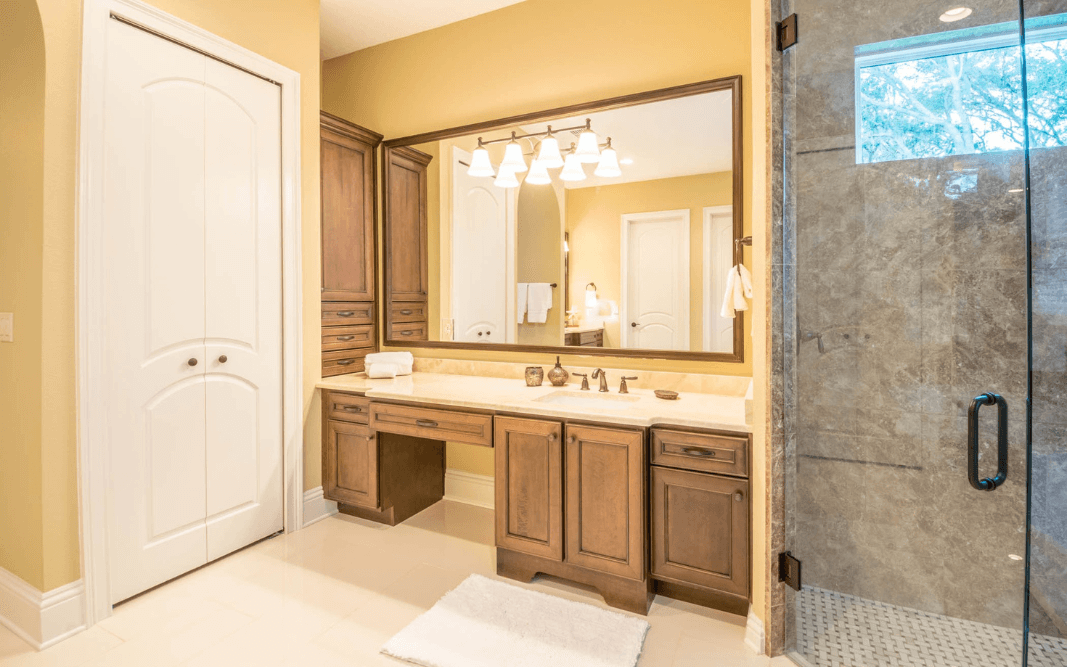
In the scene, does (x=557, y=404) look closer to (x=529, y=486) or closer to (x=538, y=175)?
(x=529, y=486)

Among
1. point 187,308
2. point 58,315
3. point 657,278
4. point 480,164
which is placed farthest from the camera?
point 480,164

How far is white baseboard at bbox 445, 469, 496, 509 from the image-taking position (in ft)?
10.5

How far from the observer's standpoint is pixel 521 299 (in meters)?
2.99

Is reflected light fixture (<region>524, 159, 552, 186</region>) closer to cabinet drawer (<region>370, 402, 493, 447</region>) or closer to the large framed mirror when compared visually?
the large framed mirror

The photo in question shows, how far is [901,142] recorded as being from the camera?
167 cm

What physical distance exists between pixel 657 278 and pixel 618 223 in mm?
350

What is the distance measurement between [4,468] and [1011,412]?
339cm

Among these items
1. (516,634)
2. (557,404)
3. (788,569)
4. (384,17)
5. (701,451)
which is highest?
(384,17)

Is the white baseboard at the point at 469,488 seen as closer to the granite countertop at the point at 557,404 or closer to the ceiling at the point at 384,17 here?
the granite countertop at the point at 557,404

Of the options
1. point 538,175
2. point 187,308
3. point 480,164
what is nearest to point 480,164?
point 480,164

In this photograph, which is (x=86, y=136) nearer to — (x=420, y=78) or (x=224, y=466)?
(x=224, y=466)

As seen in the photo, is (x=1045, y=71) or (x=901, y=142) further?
Result: (x=901, y=142)

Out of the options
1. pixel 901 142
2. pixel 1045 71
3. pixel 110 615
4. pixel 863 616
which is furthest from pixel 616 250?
pixel 110 615

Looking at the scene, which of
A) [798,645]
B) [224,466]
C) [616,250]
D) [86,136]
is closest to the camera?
[798,645]
